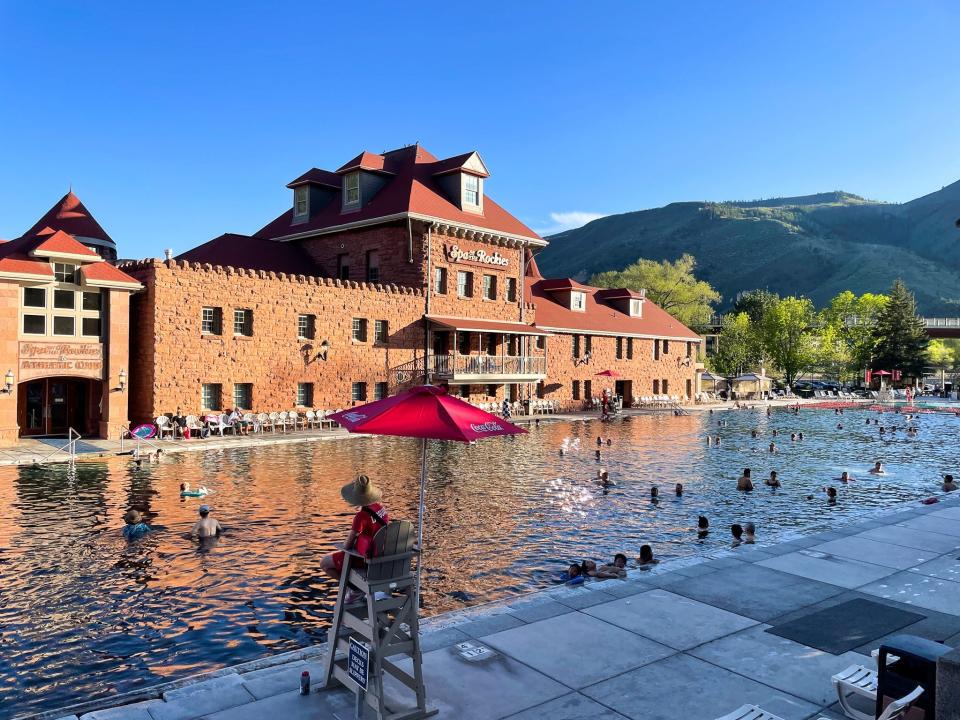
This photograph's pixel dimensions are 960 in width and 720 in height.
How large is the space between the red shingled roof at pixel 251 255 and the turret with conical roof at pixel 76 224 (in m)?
4.31

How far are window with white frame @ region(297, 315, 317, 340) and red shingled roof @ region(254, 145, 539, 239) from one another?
7540 millimetres

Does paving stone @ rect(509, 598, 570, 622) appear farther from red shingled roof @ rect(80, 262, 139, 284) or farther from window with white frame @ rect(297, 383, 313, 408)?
window with white frame @ rect(297, 383, 313, 408)

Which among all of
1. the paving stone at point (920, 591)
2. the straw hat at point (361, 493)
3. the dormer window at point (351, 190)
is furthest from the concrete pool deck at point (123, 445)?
the paving stone at point (920, 591)

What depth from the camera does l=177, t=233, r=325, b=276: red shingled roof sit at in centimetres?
3988

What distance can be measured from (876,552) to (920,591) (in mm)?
2375

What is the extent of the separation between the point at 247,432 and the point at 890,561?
88.0 feet

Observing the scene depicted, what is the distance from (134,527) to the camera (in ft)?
46.5

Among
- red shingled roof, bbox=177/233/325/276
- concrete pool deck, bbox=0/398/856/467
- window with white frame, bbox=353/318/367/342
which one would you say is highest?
red shingled roof, bbox=177/233/325/276

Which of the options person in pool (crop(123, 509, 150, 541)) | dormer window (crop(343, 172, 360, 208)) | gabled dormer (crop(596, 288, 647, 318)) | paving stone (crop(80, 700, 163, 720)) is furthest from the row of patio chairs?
gabled dormer (crop(596, 288, 647, 318))

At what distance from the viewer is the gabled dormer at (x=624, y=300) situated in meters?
59.6

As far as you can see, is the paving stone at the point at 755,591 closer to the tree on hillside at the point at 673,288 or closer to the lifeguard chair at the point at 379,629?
the lifeguard chair at the point at 379,629

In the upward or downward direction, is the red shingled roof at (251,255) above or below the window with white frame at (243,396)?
above

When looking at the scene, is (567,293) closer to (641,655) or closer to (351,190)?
(351,190)

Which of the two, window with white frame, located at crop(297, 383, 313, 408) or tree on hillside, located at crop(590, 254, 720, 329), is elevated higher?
tree on hillside, located at crop(590, 254, 720, 329)
